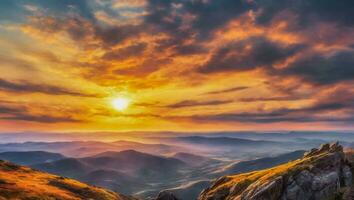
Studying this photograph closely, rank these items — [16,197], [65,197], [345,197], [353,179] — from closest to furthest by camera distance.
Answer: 1. [345,197]
2. [353,179]
3. [16,197]
4. [65,197]

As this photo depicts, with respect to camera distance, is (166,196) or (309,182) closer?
(309,182)

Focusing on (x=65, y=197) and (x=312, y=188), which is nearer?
(x=312, y=188)

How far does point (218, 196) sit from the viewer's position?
444ft

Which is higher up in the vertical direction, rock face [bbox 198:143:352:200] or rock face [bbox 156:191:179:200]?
rock face [bbox 198:143:352:200]

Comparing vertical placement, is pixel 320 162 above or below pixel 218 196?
above

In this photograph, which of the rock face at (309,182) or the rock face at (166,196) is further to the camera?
the rock face at (166,196)

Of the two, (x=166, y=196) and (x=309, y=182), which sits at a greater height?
(x=309, y=182)

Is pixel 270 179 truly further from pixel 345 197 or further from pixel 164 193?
pixel 164 193

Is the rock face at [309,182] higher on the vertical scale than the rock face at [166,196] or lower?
higher

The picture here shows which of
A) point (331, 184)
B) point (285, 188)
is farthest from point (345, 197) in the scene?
point (285, 188)

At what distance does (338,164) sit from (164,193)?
320ft

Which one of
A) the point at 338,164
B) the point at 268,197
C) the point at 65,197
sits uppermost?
the point at 338,164

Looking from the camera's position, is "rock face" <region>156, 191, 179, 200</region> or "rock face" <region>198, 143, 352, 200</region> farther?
"rock face" <region>156, 191, 179, 200</region>

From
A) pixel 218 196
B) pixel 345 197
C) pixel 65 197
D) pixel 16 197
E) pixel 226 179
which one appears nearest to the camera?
pixel 345 197
